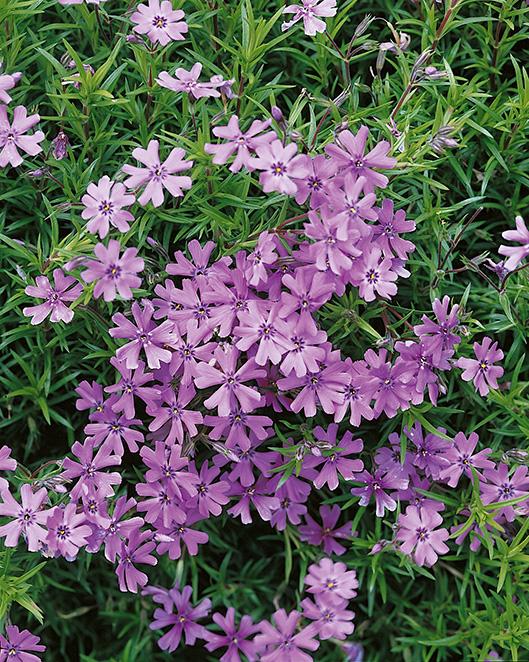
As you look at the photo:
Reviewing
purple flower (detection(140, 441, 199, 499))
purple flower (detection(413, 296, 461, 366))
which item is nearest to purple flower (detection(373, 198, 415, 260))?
purple flower (detection(413, 296, 461, 366))

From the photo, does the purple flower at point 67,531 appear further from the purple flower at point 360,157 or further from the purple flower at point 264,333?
the purple flower at point 360,157

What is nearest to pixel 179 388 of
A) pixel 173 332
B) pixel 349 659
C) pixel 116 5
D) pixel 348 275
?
pixel 173 332

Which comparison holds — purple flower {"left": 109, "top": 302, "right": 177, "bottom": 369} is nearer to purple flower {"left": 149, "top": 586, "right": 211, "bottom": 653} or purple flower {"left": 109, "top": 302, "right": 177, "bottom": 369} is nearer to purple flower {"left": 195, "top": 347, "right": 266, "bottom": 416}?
purple flower {"left": 195, "top": 347, "right": 266, "bottom": 416}

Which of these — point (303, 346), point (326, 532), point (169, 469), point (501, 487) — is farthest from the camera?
point (326, 532)

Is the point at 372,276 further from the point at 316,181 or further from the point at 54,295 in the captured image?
the point at 54,295

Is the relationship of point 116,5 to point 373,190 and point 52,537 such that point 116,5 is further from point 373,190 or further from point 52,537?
point 52,537

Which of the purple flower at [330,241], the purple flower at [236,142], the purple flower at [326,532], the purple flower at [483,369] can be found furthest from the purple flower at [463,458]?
the purple flower at [236,142]

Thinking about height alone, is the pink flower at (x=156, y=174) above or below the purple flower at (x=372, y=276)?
above

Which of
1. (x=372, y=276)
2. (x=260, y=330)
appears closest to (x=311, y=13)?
(x=372, y=276)

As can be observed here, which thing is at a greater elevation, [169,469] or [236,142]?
[236,142]
